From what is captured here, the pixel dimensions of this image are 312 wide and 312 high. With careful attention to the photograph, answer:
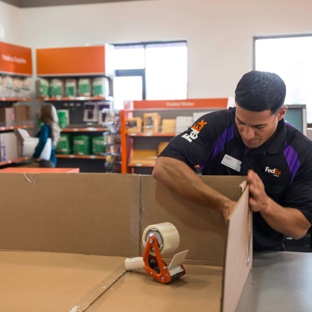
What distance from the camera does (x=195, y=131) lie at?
173 cm

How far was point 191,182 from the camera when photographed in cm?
150

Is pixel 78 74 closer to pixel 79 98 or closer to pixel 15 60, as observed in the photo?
pixel 79 98

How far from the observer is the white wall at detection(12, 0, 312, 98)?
709 cm

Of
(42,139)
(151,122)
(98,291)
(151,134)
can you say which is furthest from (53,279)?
(42,139)

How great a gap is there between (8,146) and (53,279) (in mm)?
5991

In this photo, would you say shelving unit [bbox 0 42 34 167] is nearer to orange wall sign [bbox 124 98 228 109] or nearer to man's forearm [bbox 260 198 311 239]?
orange wall sign [bbox 124 98 228 109]

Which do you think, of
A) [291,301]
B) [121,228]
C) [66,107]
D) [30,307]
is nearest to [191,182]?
[121,228]

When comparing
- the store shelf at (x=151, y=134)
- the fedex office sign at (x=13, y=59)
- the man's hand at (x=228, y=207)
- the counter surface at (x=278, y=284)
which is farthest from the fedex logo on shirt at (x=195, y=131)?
the fedex office sign at (x=13, y=59)

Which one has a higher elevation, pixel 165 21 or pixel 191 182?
pixel 165 21

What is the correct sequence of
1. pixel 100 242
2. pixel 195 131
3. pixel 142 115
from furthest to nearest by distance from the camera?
pixel 142 115
pixel 195 131
pixel 100 242

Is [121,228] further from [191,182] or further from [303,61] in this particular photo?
[303,61]

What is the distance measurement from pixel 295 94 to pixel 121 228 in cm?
642

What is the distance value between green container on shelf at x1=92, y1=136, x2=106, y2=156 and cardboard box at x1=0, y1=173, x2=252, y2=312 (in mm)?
5745

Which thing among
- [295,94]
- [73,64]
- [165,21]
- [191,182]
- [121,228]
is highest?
[165,21]
